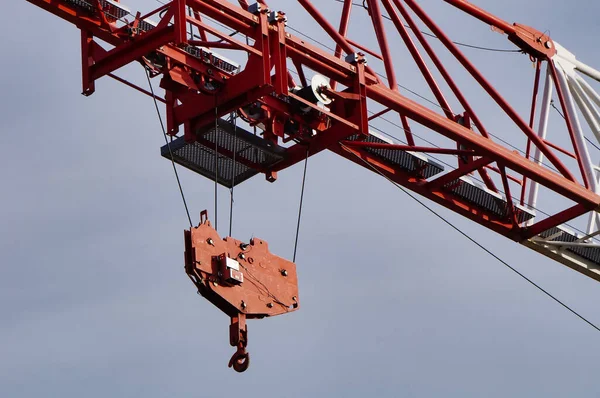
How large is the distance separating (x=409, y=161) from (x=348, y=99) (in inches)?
191

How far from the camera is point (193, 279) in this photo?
3584 cm

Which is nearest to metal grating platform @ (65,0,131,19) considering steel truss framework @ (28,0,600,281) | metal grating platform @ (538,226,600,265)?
steel truss framework @ (28,0,600,281)

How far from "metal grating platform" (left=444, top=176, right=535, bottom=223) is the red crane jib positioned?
7557 mm

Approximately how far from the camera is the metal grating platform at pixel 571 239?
4603 cm

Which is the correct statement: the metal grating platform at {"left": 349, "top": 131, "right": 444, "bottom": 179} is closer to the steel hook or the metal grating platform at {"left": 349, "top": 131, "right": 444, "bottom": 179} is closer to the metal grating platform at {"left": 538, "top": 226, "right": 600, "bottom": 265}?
the metal grating platform at {"left": 538, "top": 226, "right": 600, "bottom": 265}

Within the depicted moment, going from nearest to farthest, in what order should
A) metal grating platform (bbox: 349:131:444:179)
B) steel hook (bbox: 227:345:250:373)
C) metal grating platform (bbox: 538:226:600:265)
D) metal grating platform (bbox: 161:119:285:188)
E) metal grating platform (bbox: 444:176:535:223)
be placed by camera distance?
steel hook (bbox: 227:345:250:373) < metal grating platform (bbox: 161:119:285:188) < metal grating platform (bbox: 349:131:444:179) < metal grating platform (bbox: 444:176:535:223) < metal grating platform (bbox: 538:226:600:265)

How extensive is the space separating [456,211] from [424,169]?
1.59 m

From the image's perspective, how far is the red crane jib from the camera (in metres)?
35.7

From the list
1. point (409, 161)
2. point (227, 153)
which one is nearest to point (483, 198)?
point (409, 161)

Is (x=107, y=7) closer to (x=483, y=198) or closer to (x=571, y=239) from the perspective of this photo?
(x=483, y=198)

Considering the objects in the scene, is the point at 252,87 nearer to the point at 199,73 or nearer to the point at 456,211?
the point at 199,73

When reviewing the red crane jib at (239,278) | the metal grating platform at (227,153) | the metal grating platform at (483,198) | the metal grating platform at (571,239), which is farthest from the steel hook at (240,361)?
the metal grating platform at (571,239)

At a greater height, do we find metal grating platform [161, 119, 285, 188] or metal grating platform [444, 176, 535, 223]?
metal grating platform [444, 176, 535, 223]

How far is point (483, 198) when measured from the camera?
44688 millimetres
